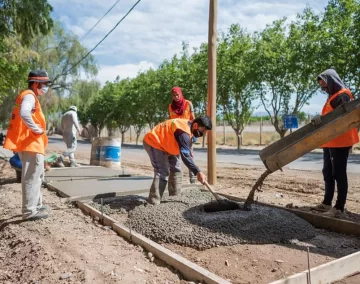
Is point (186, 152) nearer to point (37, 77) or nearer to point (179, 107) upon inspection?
point (37, 77)

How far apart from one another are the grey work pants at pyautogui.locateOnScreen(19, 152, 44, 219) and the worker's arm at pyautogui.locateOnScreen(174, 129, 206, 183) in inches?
69.7

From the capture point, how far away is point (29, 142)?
4.59 meters

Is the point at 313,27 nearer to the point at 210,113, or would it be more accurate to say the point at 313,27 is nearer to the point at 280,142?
the point at 210,113

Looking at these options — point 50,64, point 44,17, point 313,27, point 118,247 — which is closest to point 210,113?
point 118,247

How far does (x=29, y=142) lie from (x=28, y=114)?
1.15 feet

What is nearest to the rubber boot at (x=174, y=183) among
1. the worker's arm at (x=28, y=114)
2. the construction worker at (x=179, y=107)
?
the construction worker at (x=179, y=107)

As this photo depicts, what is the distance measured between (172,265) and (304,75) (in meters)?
19.2

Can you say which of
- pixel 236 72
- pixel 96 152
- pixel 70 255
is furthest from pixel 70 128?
pixel 236 72

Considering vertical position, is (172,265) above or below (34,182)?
below

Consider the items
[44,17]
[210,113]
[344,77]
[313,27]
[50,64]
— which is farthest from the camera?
[50,64]

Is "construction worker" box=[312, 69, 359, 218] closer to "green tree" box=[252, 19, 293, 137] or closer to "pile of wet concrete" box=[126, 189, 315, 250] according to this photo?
"pile of wet concrete" box=[126, 189, 315, 250]

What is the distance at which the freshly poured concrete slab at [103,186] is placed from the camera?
6.27 metres

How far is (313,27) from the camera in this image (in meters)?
19.5

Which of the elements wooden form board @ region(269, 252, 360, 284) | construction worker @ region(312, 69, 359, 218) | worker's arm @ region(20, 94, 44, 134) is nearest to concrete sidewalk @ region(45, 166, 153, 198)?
worker's arm @ region(20, 94, 44, 134)
